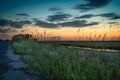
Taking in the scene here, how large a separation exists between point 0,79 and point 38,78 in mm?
1157

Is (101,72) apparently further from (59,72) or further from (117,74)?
(59,72)

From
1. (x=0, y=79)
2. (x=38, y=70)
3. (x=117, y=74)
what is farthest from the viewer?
(x=38, y=70)

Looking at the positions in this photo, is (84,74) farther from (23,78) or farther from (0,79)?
(0,79)

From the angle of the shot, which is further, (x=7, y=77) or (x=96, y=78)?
(x=7, y=77)

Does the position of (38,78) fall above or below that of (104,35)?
below

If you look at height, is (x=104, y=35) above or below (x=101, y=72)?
above

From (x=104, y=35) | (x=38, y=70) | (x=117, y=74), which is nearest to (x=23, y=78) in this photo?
(x=38, y=70)

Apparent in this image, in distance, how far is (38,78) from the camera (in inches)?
285

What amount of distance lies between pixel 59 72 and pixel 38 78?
82cm

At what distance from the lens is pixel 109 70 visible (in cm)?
632

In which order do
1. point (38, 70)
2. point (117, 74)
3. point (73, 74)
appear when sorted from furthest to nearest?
point (38, 70)
point (117, 74)
point (73, 74)

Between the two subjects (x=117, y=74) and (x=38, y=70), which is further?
(x=38, y=70)

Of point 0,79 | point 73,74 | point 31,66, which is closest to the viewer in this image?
point 73,74

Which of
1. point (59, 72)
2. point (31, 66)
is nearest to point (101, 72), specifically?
point (59, 72)
